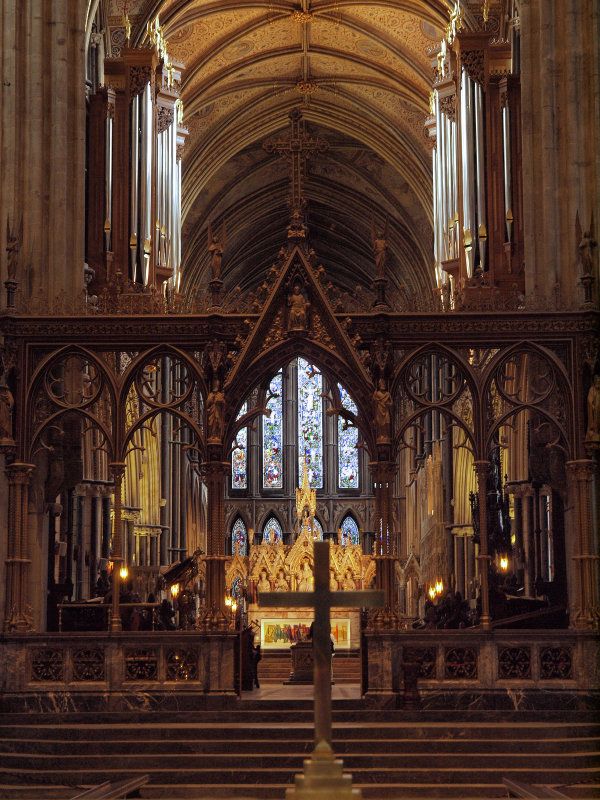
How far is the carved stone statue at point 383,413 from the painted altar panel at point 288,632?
1141 cm

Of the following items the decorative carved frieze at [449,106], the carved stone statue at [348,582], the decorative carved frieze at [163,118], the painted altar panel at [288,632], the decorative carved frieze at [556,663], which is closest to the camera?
the decorative carved frieze at [556,663]

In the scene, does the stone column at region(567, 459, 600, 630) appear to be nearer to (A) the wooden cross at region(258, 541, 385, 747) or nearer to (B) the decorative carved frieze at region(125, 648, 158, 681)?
(B) the decorative carved frieze at region(125, 648, 158, 681)

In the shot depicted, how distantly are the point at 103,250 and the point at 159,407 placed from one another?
28.3ft

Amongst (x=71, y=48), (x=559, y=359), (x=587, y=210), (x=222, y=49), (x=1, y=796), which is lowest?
(x=1, y=796)

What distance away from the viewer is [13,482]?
49.3 ft

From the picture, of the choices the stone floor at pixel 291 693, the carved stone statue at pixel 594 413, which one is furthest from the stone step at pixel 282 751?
the carved stone statue at pixel 594 413

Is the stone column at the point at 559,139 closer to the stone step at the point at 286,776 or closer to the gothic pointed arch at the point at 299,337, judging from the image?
the gothic pointed arch at the point at 299,337

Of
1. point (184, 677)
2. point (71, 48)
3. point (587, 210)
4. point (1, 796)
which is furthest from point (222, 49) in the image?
point (1, 796)

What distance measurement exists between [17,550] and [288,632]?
472 inches

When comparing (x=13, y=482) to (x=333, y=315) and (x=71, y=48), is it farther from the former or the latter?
(x=71, y=48)

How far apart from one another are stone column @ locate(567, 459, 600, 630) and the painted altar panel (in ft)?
38.1

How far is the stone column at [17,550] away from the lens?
1480 centimetres

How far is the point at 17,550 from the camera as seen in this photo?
14.9 m

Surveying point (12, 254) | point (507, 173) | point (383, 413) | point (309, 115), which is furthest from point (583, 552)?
point (309, 115)
